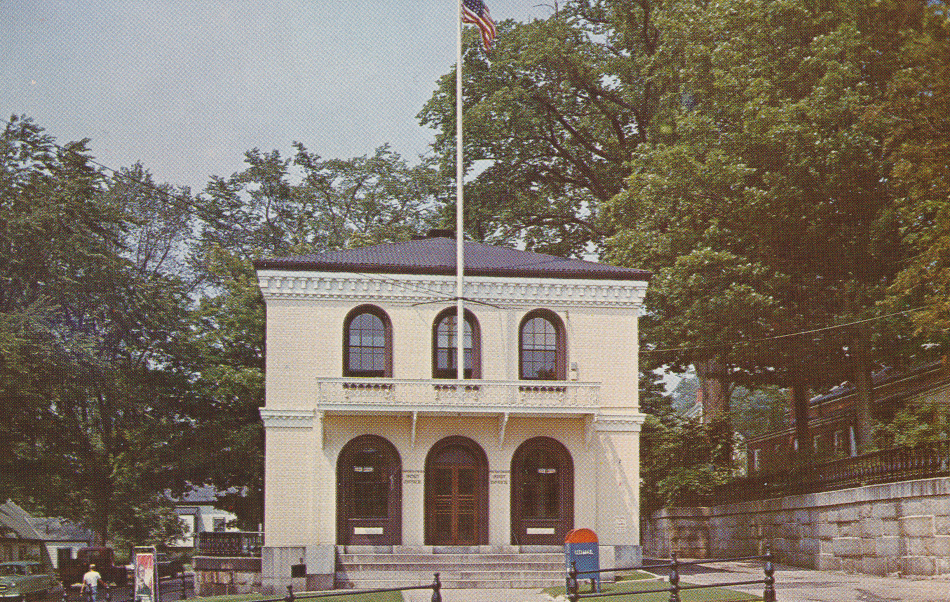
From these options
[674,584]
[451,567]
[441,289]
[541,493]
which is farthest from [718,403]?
[674,584]

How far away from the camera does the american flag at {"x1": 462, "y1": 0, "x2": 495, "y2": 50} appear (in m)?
35.2

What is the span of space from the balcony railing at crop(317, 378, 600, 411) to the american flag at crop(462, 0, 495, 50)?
10.3m

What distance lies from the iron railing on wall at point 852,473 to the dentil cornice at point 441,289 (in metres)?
6.98

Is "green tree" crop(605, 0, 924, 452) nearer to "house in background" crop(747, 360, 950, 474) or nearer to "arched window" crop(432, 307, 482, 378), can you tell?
"house in background" crop(747, 360, 950, 474)

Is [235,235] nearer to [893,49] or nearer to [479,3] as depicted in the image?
[479,3]

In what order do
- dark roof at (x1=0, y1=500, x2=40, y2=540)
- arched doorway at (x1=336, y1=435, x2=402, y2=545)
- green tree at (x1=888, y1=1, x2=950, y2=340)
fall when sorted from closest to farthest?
green tree at (x1=888, y1=1, x2=950, y2=340) < arched doorway at (x1=336, y1=435, x2=402, y2=545) < dark roof at (x1=0, y1=500, x2=40, y2=540)

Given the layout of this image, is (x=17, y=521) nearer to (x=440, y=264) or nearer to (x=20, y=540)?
(x=20, y=540)

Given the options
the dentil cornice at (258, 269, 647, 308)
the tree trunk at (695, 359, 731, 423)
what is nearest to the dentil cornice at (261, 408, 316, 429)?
the dentil cornice at (258, 269, 647, 308)

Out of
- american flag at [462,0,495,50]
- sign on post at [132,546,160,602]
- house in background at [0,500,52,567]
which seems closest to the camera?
sign on post at [132,546,160,602]

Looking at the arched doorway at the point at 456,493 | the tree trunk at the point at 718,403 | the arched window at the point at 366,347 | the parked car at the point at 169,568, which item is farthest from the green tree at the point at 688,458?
the parked car at the point at 169,568

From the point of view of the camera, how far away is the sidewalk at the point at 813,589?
23.0 meters

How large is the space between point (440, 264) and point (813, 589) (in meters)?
14.1

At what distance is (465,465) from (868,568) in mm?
11256

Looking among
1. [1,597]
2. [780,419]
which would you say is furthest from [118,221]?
[780,419]
